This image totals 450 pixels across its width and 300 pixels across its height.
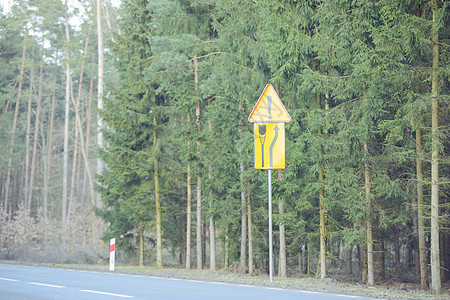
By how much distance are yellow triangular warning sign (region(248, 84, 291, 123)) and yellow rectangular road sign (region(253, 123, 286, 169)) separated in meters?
0.17

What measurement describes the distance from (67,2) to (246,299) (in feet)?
130

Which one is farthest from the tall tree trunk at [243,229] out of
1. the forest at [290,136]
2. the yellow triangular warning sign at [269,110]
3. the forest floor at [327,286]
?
the yellow triangular warning sign at [269,110]

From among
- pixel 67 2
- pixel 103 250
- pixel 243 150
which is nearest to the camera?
pixel 243 150

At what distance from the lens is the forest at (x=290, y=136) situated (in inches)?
607

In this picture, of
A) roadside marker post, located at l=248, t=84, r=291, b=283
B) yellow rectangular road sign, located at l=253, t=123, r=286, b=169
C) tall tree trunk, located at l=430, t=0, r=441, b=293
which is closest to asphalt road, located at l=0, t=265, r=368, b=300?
roadside marker post, located at l=248, t=84, r=291, b=283

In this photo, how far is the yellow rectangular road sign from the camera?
13.6 metres

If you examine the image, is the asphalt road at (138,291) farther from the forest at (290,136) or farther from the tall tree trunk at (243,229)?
the tall tree trunk at (243,229)

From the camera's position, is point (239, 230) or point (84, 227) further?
point (84, 227)

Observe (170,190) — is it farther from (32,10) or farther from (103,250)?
(32,10)

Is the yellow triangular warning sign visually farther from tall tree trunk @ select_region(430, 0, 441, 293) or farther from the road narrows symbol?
tall tree trunk @ select_region(430, 0, 441, 293)

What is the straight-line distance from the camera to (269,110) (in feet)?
44.5

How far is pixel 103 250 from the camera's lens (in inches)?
1249

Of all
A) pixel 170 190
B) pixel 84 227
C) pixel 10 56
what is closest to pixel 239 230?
pixel 170 190

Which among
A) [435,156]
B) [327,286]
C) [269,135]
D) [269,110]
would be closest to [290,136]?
[435,156]
